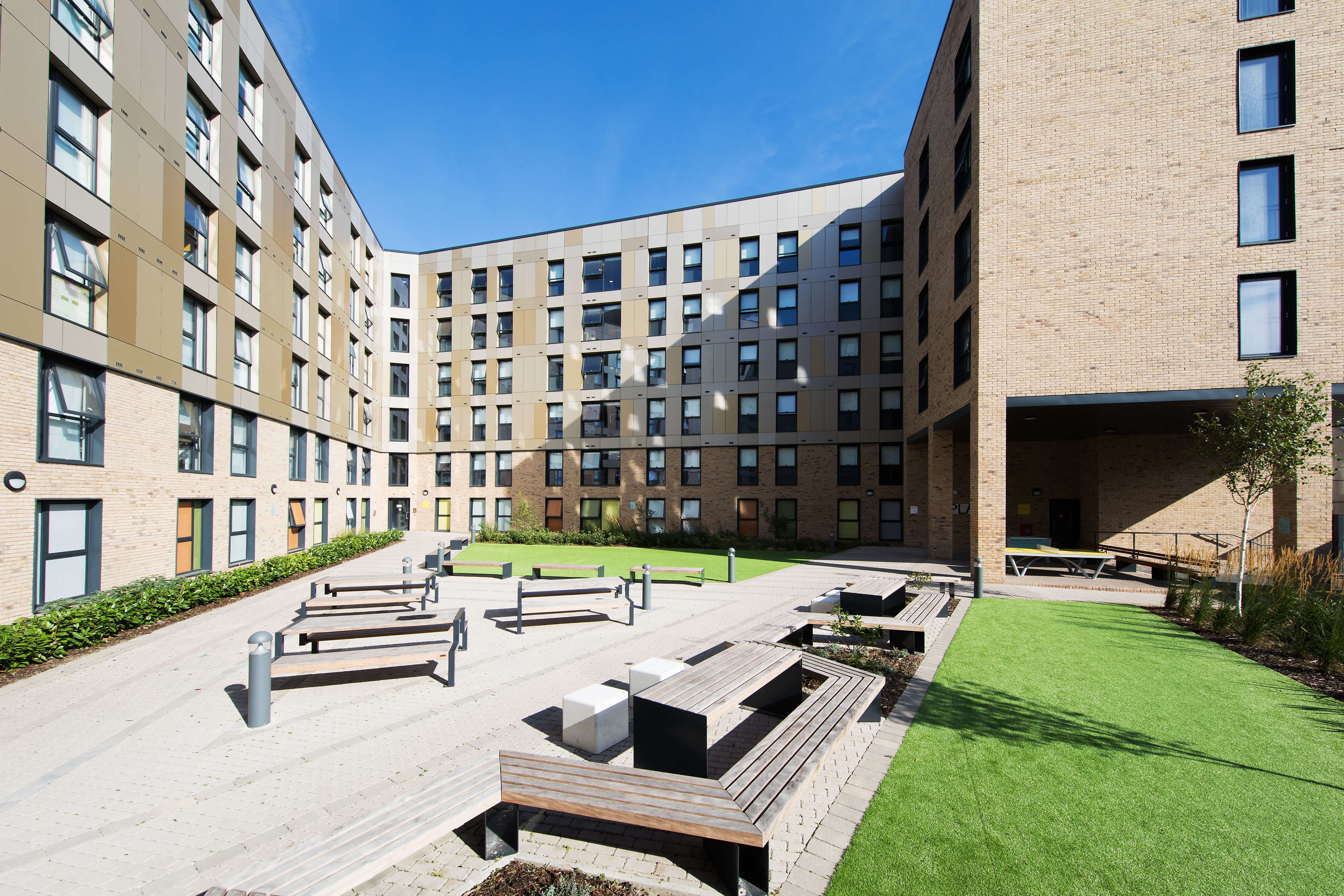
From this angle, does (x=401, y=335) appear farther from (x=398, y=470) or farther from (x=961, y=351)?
(x=961, y=351)

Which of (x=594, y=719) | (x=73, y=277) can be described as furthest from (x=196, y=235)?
(x=594, y=719)

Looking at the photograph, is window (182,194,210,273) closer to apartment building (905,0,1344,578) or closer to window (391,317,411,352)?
window (391,317,411,352)

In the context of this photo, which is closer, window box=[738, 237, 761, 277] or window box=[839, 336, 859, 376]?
window box=[839, 336, 859, 376]

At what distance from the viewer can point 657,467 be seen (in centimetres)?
3034

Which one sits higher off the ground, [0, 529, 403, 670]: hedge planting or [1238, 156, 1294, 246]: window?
[1238, 156, 1294, 246]: window

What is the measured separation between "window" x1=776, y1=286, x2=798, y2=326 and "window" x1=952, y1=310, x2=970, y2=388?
1154 cm

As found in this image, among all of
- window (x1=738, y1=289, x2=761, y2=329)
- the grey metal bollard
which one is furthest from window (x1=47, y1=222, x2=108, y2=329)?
window (x1=738, y1=289, x2=761, y2=329)

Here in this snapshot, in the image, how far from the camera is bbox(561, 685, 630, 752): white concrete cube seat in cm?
537

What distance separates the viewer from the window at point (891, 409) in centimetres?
2705

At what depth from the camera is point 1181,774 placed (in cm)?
A: 456

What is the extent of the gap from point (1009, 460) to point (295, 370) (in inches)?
1143

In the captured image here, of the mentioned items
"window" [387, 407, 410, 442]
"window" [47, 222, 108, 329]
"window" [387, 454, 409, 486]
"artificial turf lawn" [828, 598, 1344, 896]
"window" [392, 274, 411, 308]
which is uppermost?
"window" [392, 274, 411, 308]

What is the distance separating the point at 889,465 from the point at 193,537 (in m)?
26.2

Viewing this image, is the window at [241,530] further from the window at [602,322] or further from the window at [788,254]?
the window at [788,254]
